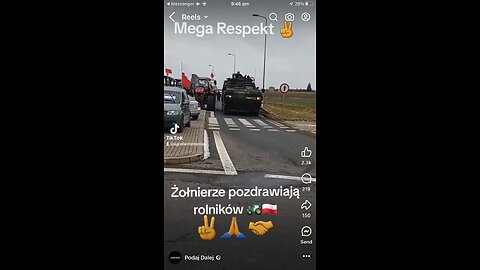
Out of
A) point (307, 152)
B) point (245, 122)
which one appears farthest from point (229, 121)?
point (307, 152)

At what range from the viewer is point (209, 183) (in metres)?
3.32

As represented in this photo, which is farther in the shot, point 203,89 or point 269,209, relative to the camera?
point 203,89

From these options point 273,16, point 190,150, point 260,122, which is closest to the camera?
point 273,16

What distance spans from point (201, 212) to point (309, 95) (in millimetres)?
1152

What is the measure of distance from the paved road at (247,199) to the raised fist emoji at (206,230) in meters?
0.03

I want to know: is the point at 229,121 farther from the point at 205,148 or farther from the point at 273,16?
the point at 273,16

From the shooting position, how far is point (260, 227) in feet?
10.7

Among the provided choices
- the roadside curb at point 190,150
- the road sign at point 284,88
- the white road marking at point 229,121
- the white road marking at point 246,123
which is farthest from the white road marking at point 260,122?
the roadside curb at point 190,150

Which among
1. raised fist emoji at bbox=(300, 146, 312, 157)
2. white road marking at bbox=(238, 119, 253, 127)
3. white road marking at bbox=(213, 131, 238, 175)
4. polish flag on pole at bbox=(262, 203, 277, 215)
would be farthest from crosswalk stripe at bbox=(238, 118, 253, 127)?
polish flag on pole at bbox=(262, 203, 277, 215)

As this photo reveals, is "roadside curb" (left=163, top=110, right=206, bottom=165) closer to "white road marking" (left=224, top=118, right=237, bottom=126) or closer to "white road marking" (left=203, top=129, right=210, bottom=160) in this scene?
"white road marking" (left=203, top=129, right=210, bottom=160)

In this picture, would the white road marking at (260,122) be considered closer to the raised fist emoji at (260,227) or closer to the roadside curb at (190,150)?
the roadside curb at (190,150)

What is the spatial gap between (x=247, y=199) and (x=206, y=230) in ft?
1.21

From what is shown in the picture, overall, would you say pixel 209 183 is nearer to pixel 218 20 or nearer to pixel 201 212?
pixel 201 212

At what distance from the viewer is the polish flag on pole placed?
3283 mm
